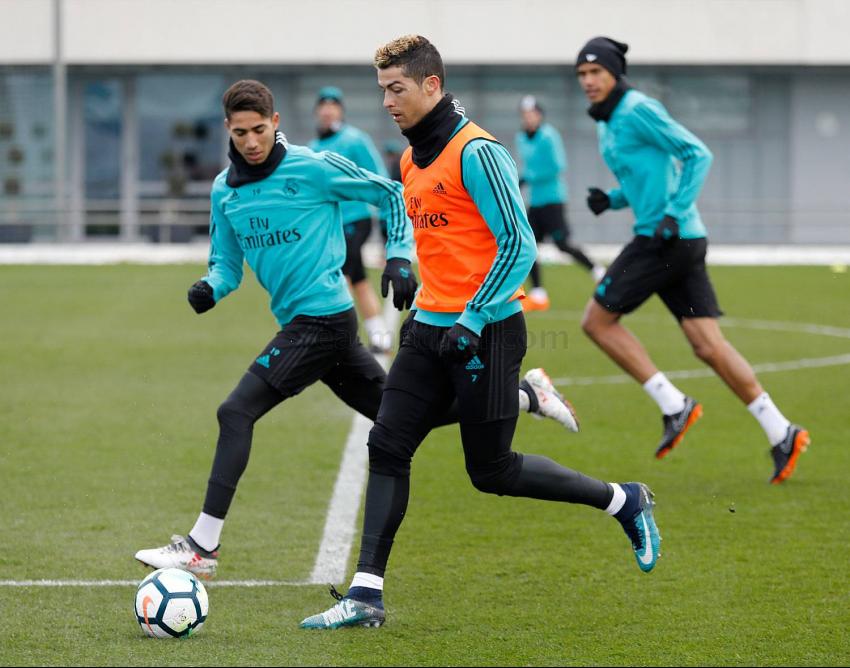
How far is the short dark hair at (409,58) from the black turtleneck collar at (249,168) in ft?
3.81

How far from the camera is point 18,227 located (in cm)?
3338

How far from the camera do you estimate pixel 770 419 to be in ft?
26.0

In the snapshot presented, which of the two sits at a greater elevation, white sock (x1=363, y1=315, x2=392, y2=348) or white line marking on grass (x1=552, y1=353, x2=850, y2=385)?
white sock (x1=363, y1=315, x2=392, y2=348)

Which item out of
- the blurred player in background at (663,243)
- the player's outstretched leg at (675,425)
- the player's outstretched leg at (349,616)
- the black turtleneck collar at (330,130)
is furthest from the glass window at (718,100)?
the player's outstretched leg at (349,616)

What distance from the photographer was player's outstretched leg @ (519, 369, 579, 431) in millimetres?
6828

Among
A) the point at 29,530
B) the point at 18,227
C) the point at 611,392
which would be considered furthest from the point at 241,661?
the point at 18,227

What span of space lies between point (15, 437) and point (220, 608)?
4169 mm

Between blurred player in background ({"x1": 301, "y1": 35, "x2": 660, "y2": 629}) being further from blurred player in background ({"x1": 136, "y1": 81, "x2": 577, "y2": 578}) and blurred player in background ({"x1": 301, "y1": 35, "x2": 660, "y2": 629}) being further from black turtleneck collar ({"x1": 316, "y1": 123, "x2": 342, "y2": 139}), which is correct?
black turtleneck collar ({"x1": 316, "y1": 123, "x2": 342, "y2": 139})

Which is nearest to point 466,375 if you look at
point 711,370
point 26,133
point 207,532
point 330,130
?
point 207,532

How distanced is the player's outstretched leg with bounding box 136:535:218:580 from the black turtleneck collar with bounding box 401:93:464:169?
1.82 metres

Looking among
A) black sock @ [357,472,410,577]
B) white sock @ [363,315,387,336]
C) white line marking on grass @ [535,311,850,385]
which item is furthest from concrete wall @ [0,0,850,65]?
black sock @ [357,472,410,577]

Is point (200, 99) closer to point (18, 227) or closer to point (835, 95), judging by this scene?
point (18, 227)

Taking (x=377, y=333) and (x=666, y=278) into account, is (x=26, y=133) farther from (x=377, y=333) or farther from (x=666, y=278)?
(x=666, y=278)

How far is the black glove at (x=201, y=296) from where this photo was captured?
6.26 meters
